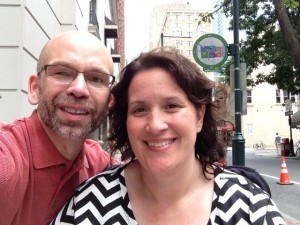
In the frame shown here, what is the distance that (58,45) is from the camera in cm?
195

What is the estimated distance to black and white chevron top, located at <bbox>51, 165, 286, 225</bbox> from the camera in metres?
1.67

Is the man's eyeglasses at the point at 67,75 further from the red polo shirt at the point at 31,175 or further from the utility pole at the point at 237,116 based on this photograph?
the utility pole at the point at 237,116

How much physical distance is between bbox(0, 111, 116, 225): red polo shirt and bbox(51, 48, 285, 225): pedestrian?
99 mm

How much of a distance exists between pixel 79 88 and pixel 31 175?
0.47m

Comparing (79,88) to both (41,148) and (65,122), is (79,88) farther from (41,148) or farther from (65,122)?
(41,148)

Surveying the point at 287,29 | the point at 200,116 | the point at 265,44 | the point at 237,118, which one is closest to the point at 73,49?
the point at 200,116

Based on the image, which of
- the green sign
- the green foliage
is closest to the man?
the green sign

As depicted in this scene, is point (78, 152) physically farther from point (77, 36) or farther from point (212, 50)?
point (212, 50)

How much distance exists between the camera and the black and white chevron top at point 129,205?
1668mm

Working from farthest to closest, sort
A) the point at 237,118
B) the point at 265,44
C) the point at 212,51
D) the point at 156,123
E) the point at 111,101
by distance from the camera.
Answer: the point at 265,44
the point at 237,118
the point at 212,51
the point at 111,101
the point at 156,123

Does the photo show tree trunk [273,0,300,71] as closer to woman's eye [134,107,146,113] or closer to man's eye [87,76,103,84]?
man's eye [87,76,103,84]

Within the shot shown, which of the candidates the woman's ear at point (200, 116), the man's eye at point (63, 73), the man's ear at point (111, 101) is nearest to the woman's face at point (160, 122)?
the woman's ear at point (200, 116)

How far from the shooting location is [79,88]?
185cm

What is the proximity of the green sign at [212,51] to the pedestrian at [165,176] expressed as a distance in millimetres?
5521
